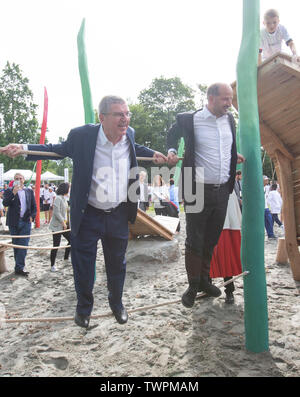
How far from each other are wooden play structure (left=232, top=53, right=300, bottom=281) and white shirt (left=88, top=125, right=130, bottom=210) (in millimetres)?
1894

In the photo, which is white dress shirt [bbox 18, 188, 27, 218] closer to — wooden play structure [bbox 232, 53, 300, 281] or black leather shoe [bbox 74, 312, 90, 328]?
wooden play structure [bbox 232, 53, 300, 281]

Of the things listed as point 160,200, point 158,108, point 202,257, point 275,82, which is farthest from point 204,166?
point 158,108

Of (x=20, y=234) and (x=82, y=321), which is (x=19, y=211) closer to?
(x=20, y=234)

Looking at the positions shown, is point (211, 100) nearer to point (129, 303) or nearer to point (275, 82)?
point (275, 82)

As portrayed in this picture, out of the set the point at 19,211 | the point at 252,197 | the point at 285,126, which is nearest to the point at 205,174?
the point at 252,197

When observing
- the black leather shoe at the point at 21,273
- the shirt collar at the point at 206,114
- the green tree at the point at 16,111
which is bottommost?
the black leather shoe at the point at 21,273

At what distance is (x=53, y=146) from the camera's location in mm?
2455

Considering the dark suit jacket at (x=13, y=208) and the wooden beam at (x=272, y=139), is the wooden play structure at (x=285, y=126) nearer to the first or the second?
the wooden beam at (x=272, y=139)

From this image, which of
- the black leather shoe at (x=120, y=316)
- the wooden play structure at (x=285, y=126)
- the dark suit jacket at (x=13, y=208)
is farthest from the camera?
the dark suit jacket at (x=13, y=208)

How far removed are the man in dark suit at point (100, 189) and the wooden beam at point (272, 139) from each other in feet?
8.37

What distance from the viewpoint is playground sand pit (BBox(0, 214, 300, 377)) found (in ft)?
9.59

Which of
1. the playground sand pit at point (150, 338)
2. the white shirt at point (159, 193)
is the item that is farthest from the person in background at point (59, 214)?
the white shirt at point (159, 193)

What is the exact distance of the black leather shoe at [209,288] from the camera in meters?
2.73
